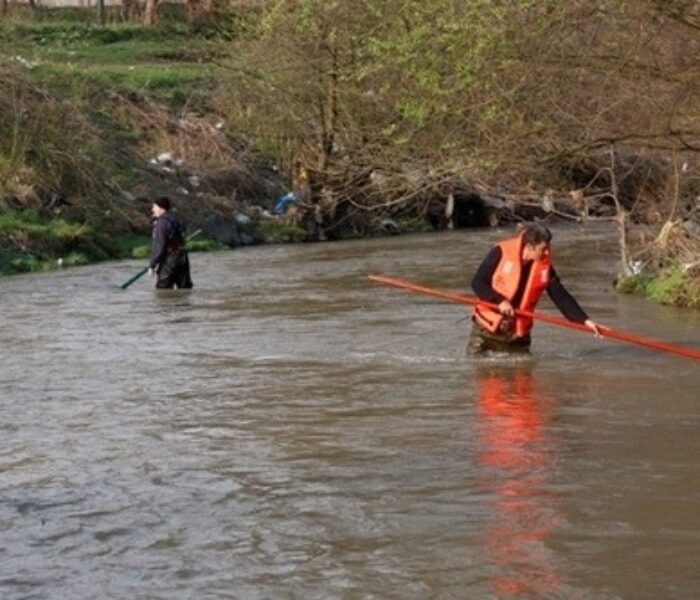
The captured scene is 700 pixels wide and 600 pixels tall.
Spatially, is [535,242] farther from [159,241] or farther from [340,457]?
[159,241]

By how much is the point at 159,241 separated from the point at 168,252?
1.37 feet

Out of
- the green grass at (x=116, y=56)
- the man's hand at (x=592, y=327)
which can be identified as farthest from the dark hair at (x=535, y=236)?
the green grass at (x=116, y=56)

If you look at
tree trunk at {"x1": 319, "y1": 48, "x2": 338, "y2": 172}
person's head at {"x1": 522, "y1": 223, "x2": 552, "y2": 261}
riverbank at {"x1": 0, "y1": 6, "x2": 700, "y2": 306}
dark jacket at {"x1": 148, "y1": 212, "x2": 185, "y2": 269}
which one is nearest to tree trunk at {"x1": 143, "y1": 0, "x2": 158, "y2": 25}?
riverbank at {"x1": 0, "y1": 6, "x2": 700, "y2": 306}

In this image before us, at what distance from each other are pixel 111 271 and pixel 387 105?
539 centimetres

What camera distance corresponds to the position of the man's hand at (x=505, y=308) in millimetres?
15633

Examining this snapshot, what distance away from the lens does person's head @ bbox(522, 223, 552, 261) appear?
15281 mm

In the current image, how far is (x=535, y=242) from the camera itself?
15.4 meters

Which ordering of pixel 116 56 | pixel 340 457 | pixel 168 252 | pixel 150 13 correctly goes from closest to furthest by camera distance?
pixel 340 457
pixel 168 252
pixel 116 56
pixel 150 13

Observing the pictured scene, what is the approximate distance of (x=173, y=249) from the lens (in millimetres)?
24031

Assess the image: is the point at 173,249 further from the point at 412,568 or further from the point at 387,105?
the point at 412,568

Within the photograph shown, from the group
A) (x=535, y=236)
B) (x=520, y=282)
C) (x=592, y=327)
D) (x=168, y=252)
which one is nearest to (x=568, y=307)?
(x=592, y=327)

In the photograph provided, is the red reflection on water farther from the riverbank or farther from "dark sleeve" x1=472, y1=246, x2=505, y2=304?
the riverbank

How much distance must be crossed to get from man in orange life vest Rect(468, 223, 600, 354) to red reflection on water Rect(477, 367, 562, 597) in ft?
1.74

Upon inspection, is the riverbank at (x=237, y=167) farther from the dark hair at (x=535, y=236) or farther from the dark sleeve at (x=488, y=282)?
the dark hair at (x=535, y=236)
